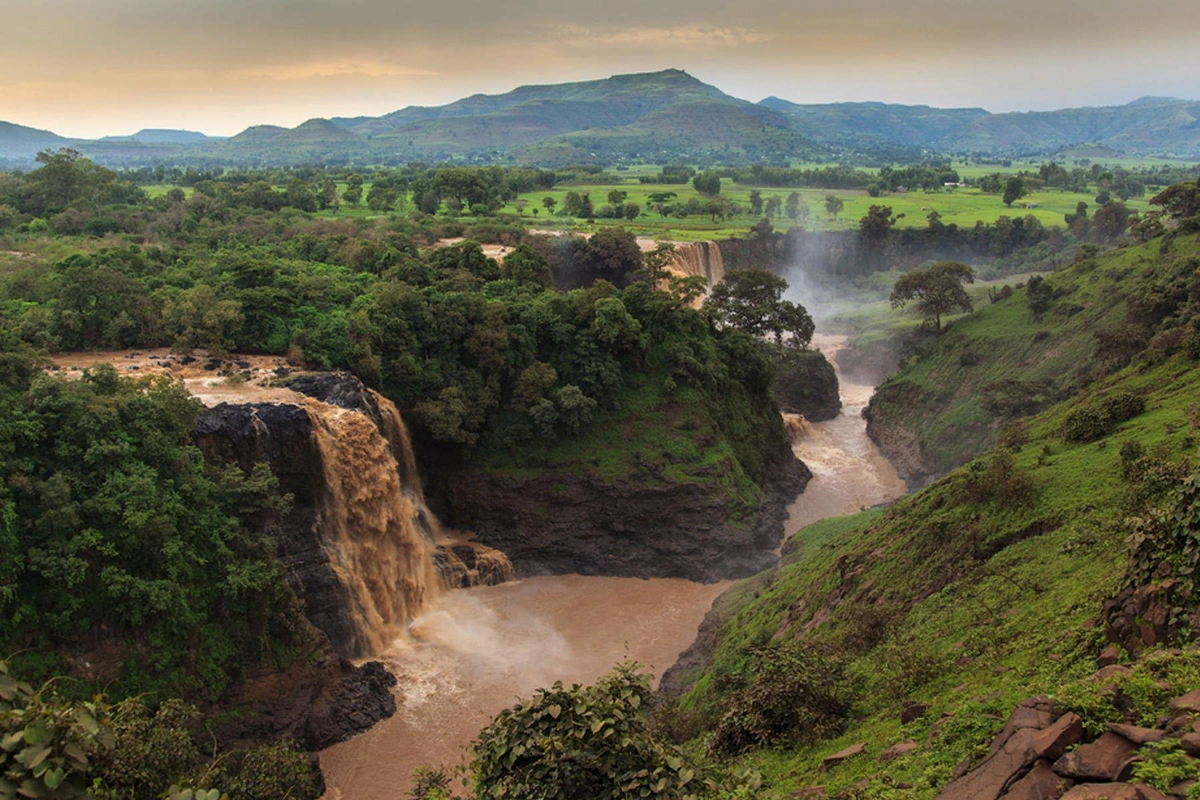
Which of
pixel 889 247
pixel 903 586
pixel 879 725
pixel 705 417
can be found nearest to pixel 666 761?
pixel 879 725

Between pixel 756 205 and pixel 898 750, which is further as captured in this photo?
pixel 756 205

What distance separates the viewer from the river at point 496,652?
78.0 feet

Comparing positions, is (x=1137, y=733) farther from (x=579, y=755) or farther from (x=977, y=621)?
(x=977, y=621)

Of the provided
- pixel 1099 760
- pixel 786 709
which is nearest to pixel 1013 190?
pixel 786 709

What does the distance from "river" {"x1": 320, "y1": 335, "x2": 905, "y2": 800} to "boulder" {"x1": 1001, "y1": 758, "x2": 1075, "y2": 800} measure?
1354cm

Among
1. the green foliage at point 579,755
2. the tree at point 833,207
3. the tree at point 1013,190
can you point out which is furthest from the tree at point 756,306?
the tree at point 1013,190

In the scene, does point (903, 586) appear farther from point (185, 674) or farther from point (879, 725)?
point (185, 674)

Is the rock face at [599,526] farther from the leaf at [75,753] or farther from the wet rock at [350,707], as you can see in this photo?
the leaf at [75,753]

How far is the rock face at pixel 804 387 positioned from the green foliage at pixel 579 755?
43.9 m

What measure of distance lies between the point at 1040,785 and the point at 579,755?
4.51 metres

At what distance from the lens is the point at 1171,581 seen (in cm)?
1072

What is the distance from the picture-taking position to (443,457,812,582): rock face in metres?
34.6

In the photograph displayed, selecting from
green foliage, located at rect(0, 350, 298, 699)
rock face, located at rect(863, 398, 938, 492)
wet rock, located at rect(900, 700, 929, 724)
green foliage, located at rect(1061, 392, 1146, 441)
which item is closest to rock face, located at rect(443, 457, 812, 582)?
green foliage, located at rect(0, 350, 298, 699)

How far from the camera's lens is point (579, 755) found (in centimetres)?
946
